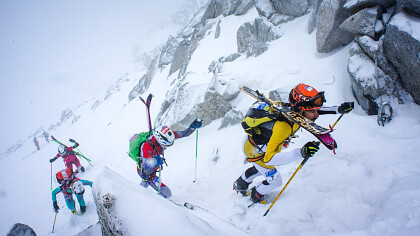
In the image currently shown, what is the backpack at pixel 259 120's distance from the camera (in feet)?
12.4

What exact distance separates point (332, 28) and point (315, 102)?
6.82 metres

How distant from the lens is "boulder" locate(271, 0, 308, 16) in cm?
1443

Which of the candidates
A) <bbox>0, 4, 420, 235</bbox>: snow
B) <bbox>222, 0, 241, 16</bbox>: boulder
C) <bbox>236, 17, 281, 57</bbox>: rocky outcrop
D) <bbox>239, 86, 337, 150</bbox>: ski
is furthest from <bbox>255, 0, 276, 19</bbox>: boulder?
<bbox>239, 86, 337, 150</bbox>: ski

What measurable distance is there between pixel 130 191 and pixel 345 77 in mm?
8505

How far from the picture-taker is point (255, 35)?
52.8ft

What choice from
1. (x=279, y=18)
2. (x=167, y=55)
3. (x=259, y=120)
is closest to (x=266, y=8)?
(x=279, y=18)

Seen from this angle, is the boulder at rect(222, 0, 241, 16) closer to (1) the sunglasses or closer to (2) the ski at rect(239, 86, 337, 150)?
(1) the sunglasses

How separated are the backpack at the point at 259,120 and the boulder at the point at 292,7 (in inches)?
594

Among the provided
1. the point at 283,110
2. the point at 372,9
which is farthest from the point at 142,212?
the point at 372,9

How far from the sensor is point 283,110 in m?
3.56

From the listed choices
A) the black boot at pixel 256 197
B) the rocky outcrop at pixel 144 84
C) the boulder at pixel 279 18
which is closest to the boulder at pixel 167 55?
the rocky outcrop at pixel 144 84

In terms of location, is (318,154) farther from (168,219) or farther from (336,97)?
(168,219)

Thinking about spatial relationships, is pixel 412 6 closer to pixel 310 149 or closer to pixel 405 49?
pixel 405 49

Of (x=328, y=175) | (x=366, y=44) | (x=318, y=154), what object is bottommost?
(x=318, y=154)
